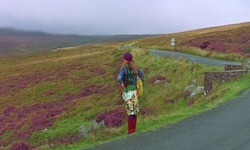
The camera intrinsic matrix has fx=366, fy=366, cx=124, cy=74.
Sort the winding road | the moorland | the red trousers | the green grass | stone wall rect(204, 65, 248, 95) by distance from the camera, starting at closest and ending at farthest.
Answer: the winding road → the red trousers → the green grass → the moorland → stone wall rect(204, 65, 248, 95)

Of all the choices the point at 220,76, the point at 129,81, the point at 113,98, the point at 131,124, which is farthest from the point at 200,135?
the point at 113,98

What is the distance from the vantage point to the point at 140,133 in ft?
35.9

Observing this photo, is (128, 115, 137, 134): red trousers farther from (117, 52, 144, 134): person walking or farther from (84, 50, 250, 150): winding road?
(84, 50, 250, 150): winding road

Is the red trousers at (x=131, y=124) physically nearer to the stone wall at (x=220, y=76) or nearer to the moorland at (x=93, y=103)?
the moorland at (x=93, y=103)

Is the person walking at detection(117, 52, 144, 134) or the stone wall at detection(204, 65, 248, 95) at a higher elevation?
the person walking at detection(117, 52, 144, 134)

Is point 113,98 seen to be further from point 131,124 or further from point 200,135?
point 200,135

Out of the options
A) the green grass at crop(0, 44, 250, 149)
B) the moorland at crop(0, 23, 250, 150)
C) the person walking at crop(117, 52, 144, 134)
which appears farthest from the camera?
the moorland at crop(0, 23, 250, 150)

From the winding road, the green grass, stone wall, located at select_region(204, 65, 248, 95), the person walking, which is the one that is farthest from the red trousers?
stone wall, located at select_region(204, 65, 248, 95)

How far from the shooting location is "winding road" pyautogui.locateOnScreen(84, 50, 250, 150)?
9.10 m

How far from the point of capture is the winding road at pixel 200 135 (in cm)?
910

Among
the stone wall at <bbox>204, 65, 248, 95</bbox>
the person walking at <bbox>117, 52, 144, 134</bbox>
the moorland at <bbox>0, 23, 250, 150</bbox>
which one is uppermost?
the person walking at <bbox>117, 52, 144, 134</bbox>

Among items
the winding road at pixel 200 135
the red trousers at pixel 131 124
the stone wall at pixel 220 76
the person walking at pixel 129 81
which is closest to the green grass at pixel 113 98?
the red trousers at pixel 131 124

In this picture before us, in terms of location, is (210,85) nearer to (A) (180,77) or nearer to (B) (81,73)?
(A) (180,77)

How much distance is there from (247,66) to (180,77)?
647 cm
